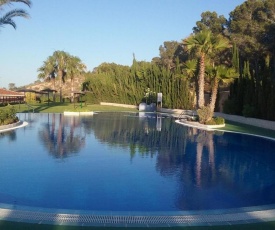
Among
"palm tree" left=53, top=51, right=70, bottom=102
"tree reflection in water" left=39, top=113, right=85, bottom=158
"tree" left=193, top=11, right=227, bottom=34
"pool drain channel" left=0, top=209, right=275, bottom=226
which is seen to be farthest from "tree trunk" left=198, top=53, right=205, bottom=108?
"palm tree" left=53, top=51, right=70, bottom=102

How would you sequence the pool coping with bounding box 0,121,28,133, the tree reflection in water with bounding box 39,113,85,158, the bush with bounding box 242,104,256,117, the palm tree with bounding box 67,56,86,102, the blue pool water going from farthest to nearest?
the palm tree with bounding box 67,56,86,102
the bush with bounding box 242,104,256,117
the pool coping with bounding box 0,121,28,133
the tree reflection in water with bounding box 39,113,85,158
the blue pool water

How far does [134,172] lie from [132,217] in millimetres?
3578

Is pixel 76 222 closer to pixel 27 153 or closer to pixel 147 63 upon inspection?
pixel 27 153

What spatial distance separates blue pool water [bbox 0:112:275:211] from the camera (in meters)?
→ 6.96

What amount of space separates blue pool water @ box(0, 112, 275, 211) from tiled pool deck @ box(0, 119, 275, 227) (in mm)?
393

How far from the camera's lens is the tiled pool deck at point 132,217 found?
17.8 ft

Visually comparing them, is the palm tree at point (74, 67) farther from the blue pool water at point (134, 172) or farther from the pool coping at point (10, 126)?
the blue pool water at point (134, 172)

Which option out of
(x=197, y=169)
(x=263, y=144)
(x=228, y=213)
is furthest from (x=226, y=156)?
(x=228, y=213)

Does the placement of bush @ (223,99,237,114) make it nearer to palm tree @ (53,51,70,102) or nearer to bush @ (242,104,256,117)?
bush @ (242,104,256,117)

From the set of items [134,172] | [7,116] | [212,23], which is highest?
[212,23]

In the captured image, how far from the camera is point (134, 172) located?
30.9 ft

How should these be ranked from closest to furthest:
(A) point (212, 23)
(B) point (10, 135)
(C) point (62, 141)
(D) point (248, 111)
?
(C) point (62, 141), (B) point (10, 135), (D) point (248, 111), (A) point (212, 23)

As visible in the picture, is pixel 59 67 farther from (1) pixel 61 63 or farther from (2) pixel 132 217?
(2) pixel 132 217

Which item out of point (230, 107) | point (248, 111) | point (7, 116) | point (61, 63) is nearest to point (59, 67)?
point (61, 63)
